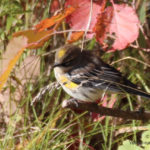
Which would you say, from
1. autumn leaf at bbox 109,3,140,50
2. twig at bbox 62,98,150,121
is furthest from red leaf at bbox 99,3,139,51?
twig at bbox 62,98,150,121

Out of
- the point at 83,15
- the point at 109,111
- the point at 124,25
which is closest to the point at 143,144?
the point at 109,111

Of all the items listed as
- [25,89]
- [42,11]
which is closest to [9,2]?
[42,11]

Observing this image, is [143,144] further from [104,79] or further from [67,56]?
[67,56]

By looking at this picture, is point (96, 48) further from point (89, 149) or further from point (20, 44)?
point (89, 149)

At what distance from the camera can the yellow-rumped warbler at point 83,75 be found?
2617 mm

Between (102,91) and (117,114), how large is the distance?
1.87ft

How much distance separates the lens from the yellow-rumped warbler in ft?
8.59

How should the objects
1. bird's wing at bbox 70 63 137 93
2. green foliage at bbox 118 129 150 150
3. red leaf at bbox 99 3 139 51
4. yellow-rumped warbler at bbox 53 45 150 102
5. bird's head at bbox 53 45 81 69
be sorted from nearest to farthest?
green foliage at bbox 118 129 150 150 → red leaf at bbox 99 3 139 51 → bird's wing at bbox 70 63 137 93 → yellow-rumped warbler at bbox 53 45 150 102 → bird's head at bbox 53 45 81 69

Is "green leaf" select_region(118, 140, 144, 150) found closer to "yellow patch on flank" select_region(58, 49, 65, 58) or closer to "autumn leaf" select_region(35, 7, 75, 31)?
"autumn leaf" select_region(35, 7, 75, 31)

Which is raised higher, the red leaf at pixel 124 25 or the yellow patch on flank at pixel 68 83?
the red leaf at pixel 124 25

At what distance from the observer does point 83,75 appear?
2832mm

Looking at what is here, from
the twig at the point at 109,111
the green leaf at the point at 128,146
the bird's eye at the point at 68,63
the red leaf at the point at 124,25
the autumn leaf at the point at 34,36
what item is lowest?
the twig at the point at 109,111

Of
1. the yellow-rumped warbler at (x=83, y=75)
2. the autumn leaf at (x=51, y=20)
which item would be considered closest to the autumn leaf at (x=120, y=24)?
the autumn leaf at (x=51, y=20)

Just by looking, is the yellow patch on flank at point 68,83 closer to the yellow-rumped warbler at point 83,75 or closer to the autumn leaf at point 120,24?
the yellow-rumped warbler at point 83,75
